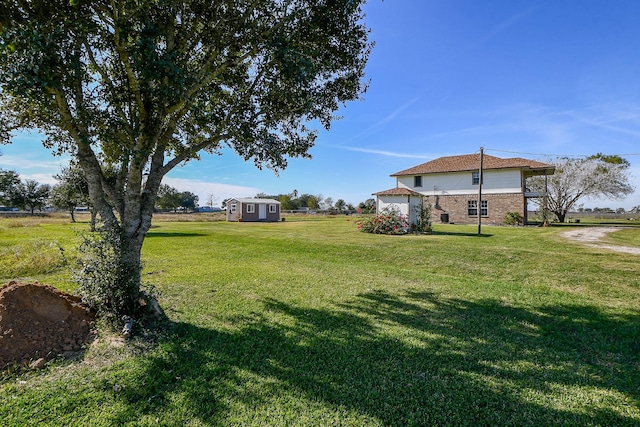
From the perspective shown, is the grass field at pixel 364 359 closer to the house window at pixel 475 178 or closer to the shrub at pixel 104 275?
the shrub at pixel 104 275

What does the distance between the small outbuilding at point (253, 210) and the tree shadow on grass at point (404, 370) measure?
33220 mm

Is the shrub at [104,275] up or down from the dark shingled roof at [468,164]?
down

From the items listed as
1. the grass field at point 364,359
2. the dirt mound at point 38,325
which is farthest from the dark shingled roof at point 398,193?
the dirt mound at point 38,325

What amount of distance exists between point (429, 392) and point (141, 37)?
4.68m

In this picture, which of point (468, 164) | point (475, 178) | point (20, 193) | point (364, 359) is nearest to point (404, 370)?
point (364, 359)

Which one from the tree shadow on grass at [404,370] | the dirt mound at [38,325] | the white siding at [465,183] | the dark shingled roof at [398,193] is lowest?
the tree shadow on grass at [404,370]

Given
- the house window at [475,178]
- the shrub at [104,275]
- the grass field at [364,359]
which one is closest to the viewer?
the grass field at [364,359]

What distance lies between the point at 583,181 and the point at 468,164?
12.4 m

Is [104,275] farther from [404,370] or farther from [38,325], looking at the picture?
[404,370]

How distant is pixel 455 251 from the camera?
10344 mm

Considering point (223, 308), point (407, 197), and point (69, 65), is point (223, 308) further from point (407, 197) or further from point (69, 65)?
point (407, 197)

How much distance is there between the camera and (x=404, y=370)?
3.07 m

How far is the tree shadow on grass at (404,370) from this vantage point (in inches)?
96.0

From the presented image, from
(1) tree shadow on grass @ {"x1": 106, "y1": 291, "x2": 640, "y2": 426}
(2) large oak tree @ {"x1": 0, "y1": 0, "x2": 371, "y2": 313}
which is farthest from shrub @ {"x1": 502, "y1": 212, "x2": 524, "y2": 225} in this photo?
(2) large oak tree @ {"x1": 0, "y1": 0, "x2": 371, "y2": 313}
